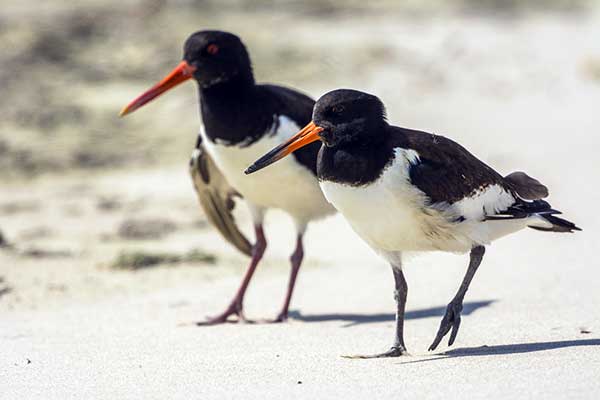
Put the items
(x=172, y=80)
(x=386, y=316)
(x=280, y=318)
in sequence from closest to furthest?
1. (x=386, y=316)
2. (x=280, y=318)
3. (x=172, y=80)

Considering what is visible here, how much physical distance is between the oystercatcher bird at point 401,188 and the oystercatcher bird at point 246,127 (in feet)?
4.01

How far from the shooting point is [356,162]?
18.1ft

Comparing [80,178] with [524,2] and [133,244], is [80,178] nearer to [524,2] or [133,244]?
[133,244]

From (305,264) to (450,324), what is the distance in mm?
3219

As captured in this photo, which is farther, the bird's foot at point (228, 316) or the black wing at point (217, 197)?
the black wing at point (217, 197)

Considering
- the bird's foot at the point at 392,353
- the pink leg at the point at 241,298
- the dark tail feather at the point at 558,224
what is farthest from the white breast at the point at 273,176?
the bird's foot at the point at 392,353

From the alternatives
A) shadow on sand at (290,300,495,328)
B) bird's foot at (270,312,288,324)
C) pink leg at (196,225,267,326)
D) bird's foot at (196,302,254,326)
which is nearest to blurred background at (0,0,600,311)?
pink leg at (196,225,267,326)

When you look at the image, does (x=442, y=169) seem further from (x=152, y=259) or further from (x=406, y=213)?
(x=152, y=259)

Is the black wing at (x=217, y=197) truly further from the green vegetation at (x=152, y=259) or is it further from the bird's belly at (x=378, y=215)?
the bird's belly at (x=378, y=215)

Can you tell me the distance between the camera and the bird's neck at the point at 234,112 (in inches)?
284

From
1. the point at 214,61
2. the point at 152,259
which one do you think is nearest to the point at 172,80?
the point at 214,61

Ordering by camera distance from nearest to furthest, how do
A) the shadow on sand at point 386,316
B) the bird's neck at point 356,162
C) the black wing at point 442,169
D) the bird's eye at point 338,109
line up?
the bird's neck at point 356,162 → the black wing at point 442,169 → the bird's eye at point 338,109 → the shadow on sand at point 386,316

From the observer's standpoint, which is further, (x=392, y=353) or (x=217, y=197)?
(x=217, y=197)

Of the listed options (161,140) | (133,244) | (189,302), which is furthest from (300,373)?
(161,140)
